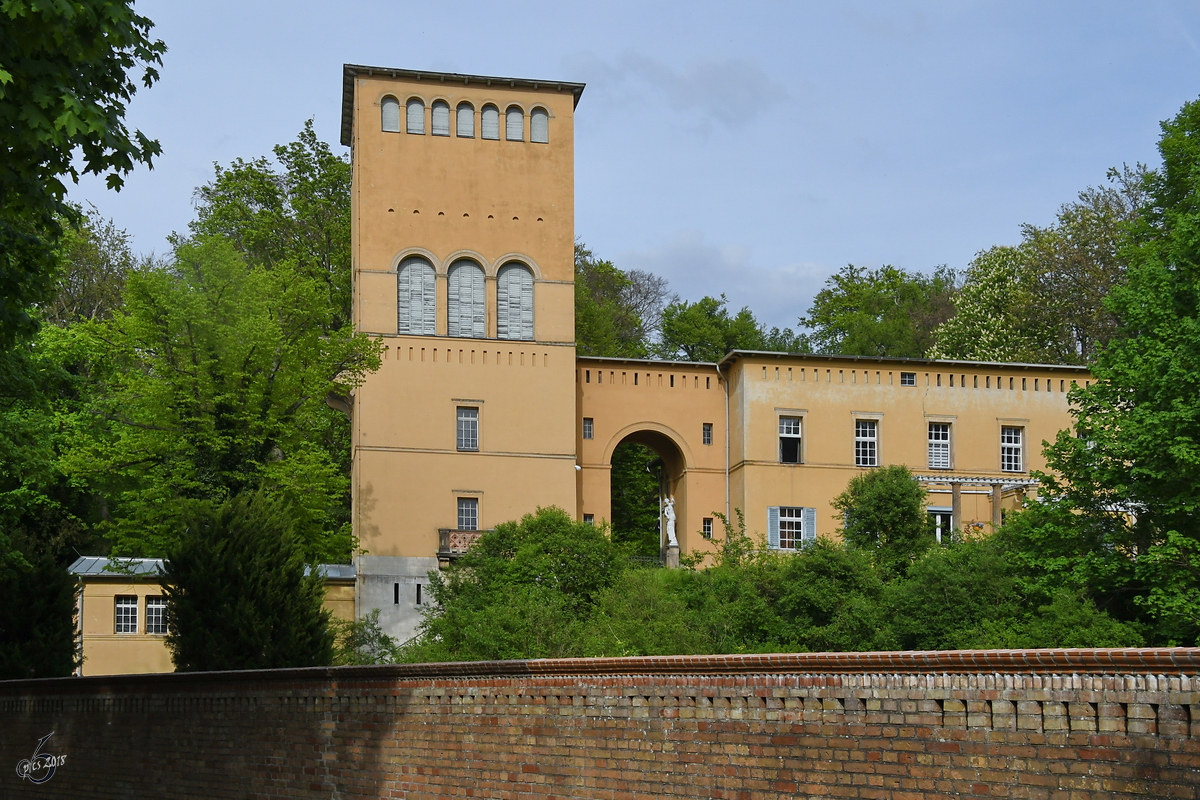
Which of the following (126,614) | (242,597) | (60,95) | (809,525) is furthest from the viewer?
(809,525)

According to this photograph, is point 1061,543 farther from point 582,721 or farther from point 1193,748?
point 1193,748

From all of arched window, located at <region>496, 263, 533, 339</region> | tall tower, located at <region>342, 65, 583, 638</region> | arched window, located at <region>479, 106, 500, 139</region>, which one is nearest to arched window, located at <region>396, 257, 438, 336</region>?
tall tower, located at <region>342, 65, 583, 638</region>

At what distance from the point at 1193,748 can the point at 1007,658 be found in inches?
55.8

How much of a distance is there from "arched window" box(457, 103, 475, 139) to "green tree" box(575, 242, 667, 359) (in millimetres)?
14082

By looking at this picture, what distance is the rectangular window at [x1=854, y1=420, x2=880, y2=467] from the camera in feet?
148

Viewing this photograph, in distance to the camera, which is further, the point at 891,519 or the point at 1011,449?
the point at 1011,449

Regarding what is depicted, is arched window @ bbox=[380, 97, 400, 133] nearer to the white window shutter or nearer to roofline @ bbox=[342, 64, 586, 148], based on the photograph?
roofline @ bbox=[342, 64, 586, 148]

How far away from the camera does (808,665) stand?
11.6 m

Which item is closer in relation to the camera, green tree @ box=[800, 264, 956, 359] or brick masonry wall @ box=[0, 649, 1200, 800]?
brick masonry wall @ box=[0, 649, 1200, 800]

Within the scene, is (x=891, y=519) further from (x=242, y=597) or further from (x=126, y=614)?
(x=126, y=614)

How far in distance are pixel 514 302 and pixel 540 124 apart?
551cm

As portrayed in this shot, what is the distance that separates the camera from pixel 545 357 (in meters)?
42.9

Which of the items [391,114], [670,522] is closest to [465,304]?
[391,114]

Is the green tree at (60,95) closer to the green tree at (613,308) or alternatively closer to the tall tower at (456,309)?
the tall tower at (456,309)
